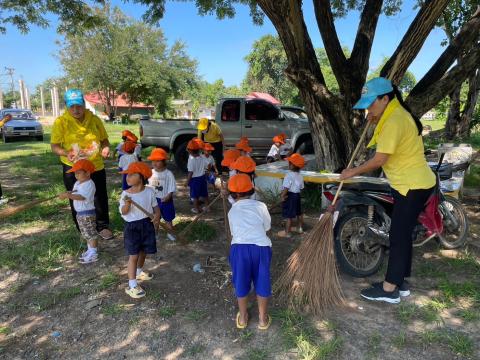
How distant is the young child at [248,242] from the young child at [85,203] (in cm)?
195

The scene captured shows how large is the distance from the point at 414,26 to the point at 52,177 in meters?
7.77

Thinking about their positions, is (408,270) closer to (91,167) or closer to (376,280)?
(376,280)

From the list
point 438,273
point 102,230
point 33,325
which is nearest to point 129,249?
point 33,325

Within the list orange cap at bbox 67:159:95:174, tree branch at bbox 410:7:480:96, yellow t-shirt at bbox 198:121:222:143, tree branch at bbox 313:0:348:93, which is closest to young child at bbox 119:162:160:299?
orange cap at bbox 67:159:95:174

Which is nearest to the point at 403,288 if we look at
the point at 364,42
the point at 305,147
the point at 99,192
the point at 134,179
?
the point at 134,179

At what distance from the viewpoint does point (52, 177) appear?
8.61 meters

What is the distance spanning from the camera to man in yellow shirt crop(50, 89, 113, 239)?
13.5ft

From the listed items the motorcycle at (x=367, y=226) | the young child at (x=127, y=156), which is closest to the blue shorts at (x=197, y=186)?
the young child at (x=127, y=156)

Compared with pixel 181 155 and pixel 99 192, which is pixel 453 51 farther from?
pixel 181 155

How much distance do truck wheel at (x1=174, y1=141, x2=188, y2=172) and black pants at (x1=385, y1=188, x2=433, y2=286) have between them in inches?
261

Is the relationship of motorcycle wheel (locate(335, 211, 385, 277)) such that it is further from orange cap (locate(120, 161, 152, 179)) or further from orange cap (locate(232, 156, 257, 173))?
orange cap (locate(120, 161, 152, 179))

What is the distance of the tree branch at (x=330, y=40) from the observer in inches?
223

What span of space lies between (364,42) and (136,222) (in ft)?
14.6

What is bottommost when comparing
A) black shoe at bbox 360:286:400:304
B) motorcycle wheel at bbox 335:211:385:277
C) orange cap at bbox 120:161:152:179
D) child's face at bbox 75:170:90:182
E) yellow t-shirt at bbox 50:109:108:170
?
black shoe at bbox 360:286:400:304
